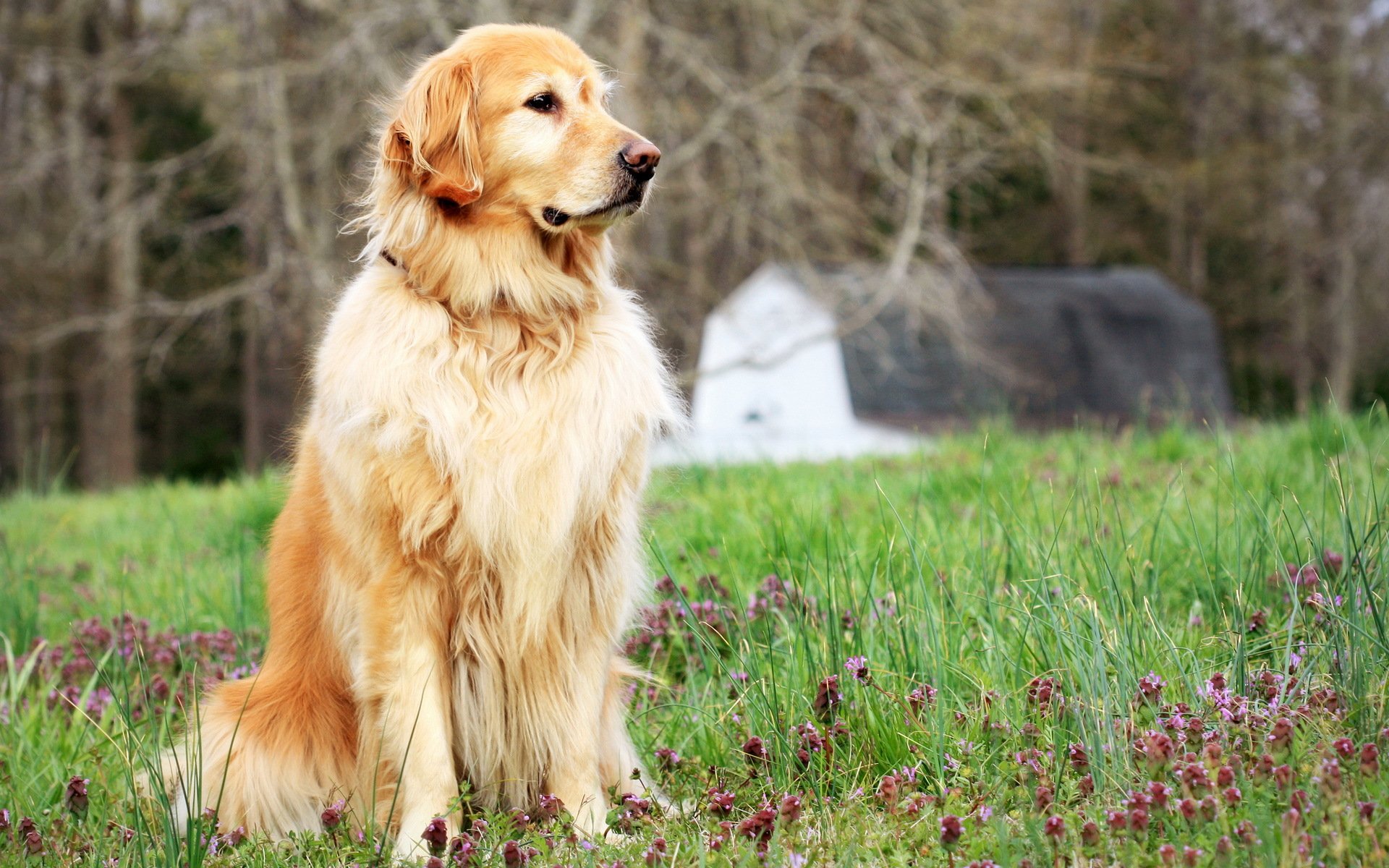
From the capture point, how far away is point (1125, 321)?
19.0m

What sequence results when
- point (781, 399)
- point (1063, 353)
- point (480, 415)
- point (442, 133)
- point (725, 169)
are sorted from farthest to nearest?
point (1063, 353) < point (781, 399) < point (725, 169) < point (442, 133) < point (480, 415)

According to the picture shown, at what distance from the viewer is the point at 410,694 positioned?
2.43m

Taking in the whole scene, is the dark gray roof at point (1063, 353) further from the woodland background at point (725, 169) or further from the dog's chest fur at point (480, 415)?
the dog's chest fur at point (480, 415)

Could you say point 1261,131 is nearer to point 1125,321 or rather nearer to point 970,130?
point 1125,321

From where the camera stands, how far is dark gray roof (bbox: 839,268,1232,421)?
656 inches

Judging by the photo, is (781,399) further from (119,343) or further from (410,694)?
(410,694)

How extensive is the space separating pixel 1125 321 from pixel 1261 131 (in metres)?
10.7

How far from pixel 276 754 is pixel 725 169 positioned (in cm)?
912

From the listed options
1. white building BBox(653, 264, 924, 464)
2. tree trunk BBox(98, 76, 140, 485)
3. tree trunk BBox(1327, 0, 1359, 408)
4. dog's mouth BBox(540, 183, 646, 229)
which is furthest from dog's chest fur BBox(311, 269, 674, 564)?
tree trunk BBox(1327, 0, 1359, 408)

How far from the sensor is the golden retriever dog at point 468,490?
2.43 meters

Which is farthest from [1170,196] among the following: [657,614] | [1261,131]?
[657,614]

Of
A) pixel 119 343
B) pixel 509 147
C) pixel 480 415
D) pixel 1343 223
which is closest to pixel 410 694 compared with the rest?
pixel 480 415

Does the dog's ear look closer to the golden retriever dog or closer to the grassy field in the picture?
the golden retriever dog

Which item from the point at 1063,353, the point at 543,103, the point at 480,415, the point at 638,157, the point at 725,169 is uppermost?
the point at 725,169
